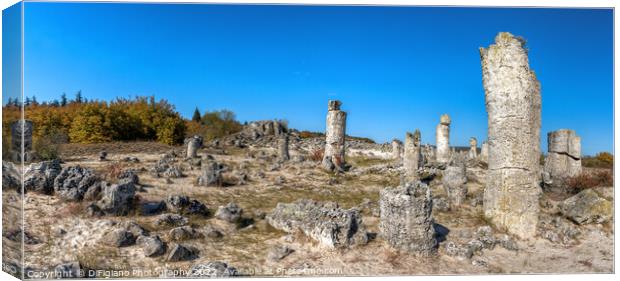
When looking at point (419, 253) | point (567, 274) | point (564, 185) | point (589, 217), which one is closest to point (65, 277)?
point (419, 253)

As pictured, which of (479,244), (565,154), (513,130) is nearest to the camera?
(479,244)

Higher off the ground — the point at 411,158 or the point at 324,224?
the point at 411,158

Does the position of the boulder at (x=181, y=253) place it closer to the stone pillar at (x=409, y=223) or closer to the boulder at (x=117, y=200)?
the boulder at (x=117, y=200)

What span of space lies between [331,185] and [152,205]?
6.99 m

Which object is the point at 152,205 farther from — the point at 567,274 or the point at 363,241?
the point at 567,274

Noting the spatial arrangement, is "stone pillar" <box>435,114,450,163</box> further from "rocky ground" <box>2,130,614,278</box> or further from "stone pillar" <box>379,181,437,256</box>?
"stone pillar" <box>379,181,437,256</box>

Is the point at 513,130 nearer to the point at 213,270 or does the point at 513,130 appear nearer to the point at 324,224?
the point at 324,224

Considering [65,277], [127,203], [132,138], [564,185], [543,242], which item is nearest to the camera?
[65,277]

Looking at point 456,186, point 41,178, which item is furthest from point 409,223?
point 41,178

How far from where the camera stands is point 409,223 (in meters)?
7.79

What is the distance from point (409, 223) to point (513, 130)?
2.99 m

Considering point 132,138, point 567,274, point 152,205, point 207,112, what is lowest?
point 567,274

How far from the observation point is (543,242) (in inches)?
344

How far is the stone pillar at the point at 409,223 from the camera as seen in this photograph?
7719 millimetres
